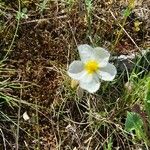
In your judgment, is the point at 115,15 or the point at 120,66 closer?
the point at 120,66

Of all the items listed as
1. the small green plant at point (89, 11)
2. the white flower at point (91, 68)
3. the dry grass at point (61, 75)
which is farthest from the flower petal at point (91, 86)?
the small green plant at point (89, 11)

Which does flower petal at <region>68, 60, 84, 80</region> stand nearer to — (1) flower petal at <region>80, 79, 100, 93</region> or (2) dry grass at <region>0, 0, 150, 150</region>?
(1) flower petal at <region>80, 79, 100, 93</region>

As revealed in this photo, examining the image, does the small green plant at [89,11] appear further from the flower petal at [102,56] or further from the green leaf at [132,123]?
the green leaf at [132,123]

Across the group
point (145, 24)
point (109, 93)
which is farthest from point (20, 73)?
point (145, 24)

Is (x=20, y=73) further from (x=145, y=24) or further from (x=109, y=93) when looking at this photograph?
(x=145, y=24)

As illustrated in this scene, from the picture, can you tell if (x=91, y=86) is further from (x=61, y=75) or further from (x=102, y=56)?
(x=61, y=75)

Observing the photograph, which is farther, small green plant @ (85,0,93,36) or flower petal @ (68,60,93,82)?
small green plant @ (85,0,93,36)

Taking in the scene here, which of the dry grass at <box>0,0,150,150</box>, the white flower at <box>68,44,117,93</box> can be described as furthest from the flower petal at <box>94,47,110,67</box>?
the dry grass at <box>0,0,150,150</box>

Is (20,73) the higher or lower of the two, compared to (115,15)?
lower

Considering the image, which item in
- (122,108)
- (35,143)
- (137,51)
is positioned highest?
(137,51)
